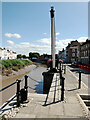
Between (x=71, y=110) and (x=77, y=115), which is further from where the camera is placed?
(x=71, y=110)

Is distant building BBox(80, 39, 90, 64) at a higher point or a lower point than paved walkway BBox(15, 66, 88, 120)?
higher

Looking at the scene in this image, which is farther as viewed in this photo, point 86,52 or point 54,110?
point 86,52

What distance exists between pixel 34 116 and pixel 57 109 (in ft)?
2.66

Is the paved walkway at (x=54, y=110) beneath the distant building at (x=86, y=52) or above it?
beneath

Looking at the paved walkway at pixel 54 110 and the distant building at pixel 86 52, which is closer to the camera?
the paved walkway at pixel 54 110

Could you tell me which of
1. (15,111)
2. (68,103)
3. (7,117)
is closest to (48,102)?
(68,103)

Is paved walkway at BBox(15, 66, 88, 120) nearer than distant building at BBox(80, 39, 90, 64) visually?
Yes

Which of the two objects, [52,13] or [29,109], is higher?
[52,13]

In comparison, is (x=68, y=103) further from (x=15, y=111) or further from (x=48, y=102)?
(x=15, y=111)

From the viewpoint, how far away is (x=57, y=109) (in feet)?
10.9

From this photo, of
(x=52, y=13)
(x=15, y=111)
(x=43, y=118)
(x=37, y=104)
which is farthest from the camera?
(x=52, y=13)

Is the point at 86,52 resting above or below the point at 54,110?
above

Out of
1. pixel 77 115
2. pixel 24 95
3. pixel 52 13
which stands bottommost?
pixel 77 115

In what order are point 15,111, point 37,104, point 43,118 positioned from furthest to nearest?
1. point 37,104
2. point 15,111
3. point 43,118
